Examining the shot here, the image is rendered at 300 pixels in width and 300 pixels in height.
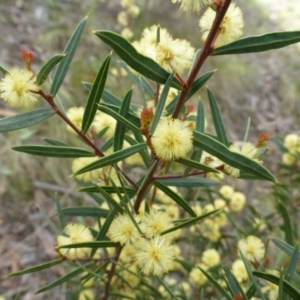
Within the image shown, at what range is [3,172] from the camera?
242 cm

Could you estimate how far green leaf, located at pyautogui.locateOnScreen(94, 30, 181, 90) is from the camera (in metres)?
0.52

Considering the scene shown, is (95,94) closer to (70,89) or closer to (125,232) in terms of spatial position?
(125,232)

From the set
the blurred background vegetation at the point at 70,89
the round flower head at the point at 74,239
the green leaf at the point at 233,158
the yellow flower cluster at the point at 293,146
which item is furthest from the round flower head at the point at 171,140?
the blurred background vegetation at the point at 70,89

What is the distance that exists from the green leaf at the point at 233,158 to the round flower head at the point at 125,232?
161mm

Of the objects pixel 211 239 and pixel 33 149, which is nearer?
pixel 33 149

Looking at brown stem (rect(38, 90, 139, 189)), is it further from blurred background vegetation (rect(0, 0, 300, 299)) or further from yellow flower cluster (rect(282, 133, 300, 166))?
blurred background vegetation (rect(0, 0, 300, 299))

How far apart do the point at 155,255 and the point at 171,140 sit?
0.17 meters

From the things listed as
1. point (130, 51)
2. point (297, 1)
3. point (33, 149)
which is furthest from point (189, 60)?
point (297, 1)

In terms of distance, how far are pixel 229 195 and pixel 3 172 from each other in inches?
62.4

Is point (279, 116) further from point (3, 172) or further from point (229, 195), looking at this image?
point (229, 195)

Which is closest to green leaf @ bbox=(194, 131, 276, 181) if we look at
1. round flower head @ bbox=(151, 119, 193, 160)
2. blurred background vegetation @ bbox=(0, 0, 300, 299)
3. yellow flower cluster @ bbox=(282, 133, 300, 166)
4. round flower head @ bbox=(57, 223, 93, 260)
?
round flower head @ bbox=(151, 119, 193, 160)

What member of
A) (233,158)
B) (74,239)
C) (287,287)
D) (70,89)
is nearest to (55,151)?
(74,239)

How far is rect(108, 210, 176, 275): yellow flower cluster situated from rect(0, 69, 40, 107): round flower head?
214mm

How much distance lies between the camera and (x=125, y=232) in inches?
25.2
